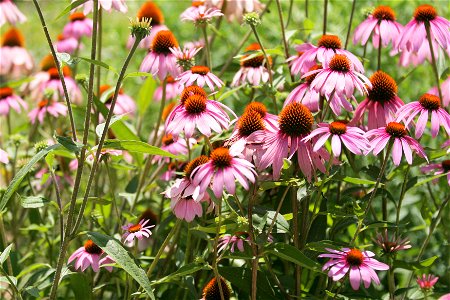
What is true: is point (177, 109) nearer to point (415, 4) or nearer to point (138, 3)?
point (415, 4)

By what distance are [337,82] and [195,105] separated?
0.24m

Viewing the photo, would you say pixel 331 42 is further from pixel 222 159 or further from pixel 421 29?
pixel 222 159

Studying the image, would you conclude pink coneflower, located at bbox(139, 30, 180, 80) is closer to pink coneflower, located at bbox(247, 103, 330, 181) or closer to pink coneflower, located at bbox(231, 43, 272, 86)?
pink coneflower, located at bbox(231, 43, 272, 86)

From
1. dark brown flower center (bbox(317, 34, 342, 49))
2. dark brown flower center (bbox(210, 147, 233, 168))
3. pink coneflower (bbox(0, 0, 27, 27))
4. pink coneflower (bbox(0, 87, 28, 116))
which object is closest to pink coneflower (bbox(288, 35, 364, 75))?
dark brown flower center (bbox(317, 34, 342, 49))

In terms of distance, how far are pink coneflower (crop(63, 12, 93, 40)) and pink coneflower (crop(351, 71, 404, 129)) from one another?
1244mm

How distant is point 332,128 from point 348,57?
249mm

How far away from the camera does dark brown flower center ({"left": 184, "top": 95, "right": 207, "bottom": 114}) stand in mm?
1271

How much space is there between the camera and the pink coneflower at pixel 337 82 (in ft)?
4.11

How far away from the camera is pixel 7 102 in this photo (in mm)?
2170

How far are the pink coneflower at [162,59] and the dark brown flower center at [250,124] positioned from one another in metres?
0.39

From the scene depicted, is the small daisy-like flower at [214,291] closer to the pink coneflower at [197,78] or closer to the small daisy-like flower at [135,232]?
the small daisy-like flower at [135,232]

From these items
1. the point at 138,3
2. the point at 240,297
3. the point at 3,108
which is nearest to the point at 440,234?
the point at 240,297

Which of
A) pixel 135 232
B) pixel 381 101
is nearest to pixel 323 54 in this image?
pixel 381 101

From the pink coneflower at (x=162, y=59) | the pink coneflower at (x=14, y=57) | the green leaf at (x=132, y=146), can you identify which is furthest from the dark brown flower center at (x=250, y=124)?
the pink coneflower at (x=14, y=57)
